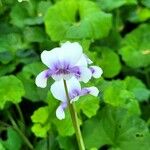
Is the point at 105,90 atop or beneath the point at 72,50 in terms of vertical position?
beneath

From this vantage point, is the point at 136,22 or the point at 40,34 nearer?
the point at 40,34

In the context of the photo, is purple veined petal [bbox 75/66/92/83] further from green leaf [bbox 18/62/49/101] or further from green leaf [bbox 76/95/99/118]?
green leaf [bbox 18/62/49/101]

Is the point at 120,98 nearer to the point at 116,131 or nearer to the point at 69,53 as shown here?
the point at 116,131

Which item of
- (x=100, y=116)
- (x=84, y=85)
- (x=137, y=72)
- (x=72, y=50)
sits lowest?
(x=137, y=72)

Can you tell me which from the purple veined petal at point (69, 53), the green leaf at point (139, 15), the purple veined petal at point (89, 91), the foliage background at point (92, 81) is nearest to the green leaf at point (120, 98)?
the foliage background at point (92, 81)

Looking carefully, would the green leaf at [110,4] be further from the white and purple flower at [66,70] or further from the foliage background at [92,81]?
the white and purple flower at [66,70]

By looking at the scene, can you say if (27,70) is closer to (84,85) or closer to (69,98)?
(84,85)

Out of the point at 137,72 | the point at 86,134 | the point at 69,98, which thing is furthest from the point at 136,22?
the point at 69,98
